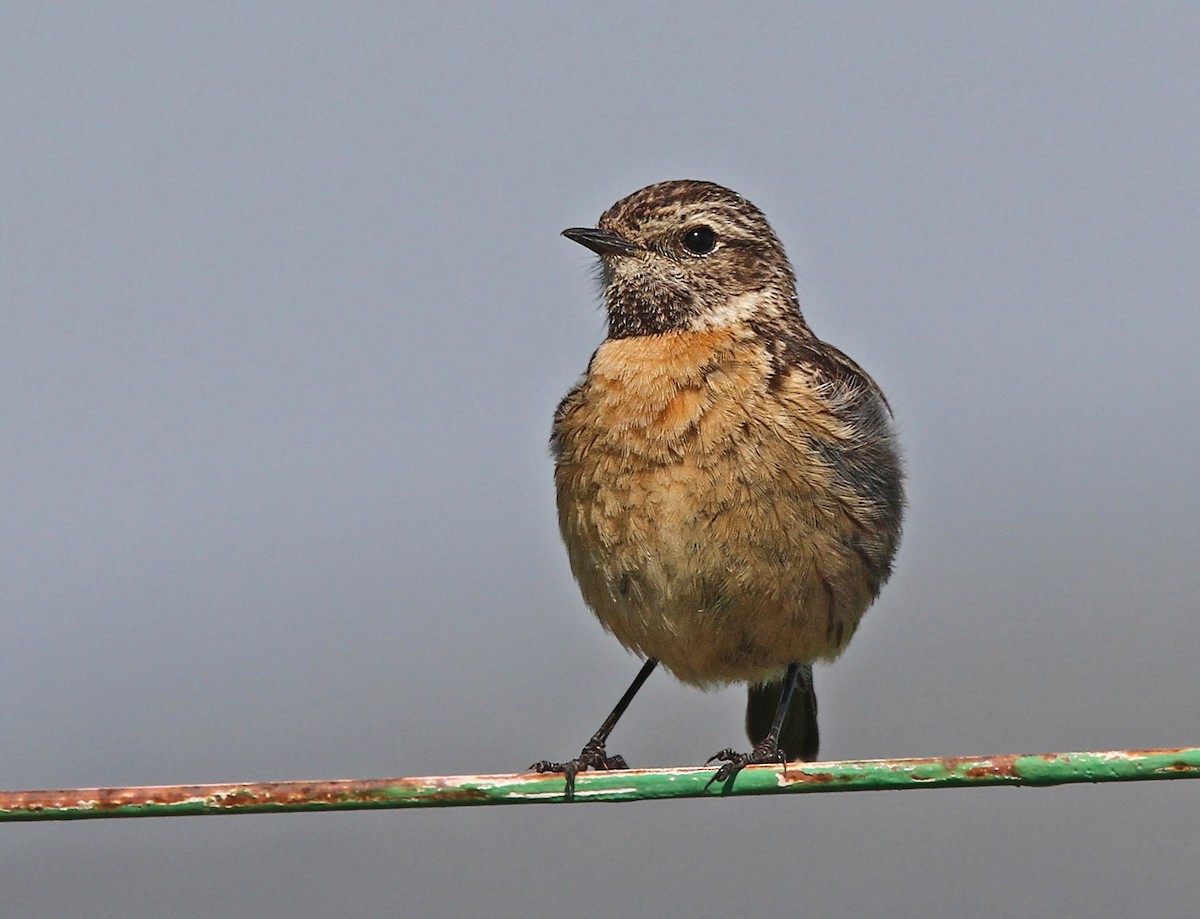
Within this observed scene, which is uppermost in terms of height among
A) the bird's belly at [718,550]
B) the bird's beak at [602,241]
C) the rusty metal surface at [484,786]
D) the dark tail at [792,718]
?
the bird's beak at [602,241]

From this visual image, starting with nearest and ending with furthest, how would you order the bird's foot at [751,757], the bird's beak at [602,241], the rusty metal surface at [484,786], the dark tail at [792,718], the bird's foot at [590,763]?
the rusty metal surface at [484,786] → the bird's foot at [751,757] → the bird's foot at [590,763] → the bird's beak at [602,241] → the dark tail at [792,718]

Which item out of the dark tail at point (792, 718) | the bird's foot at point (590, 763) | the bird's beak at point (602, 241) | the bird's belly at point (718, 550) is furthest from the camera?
the dark tail at point (792, 718)

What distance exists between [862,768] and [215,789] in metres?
1.62

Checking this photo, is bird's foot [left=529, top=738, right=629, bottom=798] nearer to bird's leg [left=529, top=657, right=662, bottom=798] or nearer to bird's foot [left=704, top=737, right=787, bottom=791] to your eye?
bird's leg [left=529, top=657, right=662, bottom=798]

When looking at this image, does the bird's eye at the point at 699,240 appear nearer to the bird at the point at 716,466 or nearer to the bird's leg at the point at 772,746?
the bird at the point at 716,466

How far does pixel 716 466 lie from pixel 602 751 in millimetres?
1507

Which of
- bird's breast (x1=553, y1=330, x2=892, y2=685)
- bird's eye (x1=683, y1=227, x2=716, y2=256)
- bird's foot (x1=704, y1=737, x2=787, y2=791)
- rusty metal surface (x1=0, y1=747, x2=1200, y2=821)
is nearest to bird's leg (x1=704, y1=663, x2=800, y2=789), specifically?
bird's foot (x1=704, y1=737, x2=787, y2=791)

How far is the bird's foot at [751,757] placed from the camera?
16.7 feet

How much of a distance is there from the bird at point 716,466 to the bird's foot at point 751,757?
16mm

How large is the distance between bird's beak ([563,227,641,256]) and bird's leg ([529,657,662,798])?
1.75 metres

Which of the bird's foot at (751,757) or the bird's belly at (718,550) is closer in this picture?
the bird's foot at (751,757)

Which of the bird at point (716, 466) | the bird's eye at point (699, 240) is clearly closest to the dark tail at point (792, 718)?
the bird at point (716, 466)

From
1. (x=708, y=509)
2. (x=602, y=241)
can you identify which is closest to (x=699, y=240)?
(x=602, y=241)

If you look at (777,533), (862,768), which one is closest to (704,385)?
(777,533)
